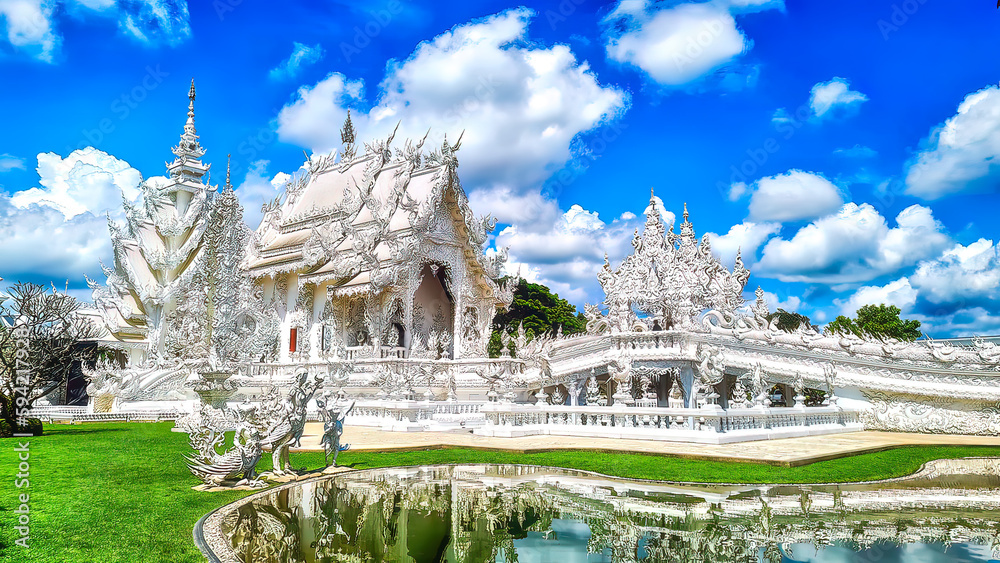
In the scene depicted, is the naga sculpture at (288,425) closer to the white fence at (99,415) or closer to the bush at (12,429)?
the bush at (12,429)

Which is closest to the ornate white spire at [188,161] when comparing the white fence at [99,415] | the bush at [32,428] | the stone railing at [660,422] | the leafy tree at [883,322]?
the white fence at [99,415]

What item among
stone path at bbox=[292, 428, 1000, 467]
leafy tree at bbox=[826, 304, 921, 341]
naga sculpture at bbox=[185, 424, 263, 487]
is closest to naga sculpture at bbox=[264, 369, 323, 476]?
naga sculpture at bbox=[185, 424, 263, 487]

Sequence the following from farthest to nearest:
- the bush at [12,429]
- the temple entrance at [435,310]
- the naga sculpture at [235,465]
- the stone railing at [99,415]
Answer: the temple entrance at [435,310] → the stone railing at [99,415] → the bush at [12,429] → the naga sculpture at [235,465]

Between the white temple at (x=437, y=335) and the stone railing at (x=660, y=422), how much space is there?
4cm

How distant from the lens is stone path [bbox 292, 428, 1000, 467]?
9.16 meters

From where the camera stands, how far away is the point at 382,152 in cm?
2403

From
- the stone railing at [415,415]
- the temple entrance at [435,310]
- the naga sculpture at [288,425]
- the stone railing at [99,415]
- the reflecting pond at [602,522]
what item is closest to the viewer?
the reflecting pond at [602,522]

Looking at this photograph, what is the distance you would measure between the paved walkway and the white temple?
1.91 ft

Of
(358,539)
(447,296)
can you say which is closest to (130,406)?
(447,296)

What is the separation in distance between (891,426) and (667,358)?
5.06 meters

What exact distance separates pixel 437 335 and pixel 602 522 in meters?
17.9

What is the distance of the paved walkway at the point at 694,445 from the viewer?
360 inches

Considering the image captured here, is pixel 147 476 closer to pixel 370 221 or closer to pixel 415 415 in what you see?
pixel 415 415

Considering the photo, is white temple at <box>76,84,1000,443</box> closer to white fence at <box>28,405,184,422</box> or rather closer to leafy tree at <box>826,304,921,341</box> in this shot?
white fence at <box>28,405,184,422</box>
